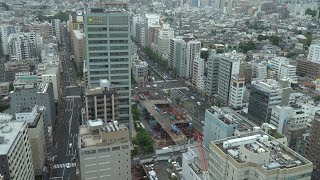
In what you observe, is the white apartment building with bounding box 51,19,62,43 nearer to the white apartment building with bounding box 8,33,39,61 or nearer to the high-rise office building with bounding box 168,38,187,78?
the white apartment building with bounding box 8,33,39,61

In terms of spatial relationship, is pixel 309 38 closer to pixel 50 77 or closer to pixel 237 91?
pixel 237 91

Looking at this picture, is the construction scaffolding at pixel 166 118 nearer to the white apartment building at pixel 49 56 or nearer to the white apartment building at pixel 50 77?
the white apartment building at pixel 50 77

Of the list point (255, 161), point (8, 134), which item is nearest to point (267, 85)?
point (255, 161)

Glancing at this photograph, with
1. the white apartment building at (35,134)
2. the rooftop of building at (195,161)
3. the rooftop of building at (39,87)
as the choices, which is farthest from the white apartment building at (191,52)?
the white apartment building at (35,134)

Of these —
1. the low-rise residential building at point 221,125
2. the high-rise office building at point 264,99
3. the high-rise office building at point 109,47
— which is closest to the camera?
the low-rise residential building at point 221,125

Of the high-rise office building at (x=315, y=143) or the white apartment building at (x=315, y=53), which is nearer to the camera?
the high-rise office building at (x=315, y=143)

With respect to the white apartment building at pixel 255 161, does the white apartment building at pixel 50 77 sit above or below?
below

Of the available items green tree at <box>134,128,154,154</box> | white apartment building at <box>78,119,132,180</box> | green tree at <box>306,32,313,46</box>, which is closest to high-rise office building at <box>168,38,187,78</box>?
green tree at <box>134,128,154,154</box>
